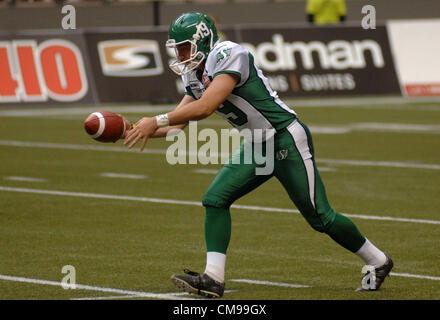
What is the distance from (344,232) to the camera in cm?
747

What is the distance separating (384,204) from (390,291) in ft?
13.2

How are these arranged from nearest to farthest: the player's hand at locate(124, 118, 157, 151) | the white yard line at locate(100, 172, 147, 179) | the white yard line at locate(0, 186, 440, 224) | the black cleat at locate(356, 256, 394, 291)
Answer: the player's hand at locate(124, 118, 157, 151) → the black cleat at locate(356, 256, 394, 291) → the white yard line at locate(0, 186, 440, 224) → the white yard line at locate(100, 172, 147, 179)

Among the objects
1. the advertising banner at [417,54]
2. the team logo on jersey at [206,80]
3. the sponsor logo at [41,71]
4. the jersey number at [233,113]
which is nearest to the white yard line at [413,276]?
the jersey number at [233,113]

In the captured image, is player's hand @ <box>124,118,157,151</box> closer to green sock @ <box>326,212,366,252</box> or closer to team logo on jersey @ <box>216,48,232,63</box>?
team logo on jersey @ <box>216,48,232,63</box>

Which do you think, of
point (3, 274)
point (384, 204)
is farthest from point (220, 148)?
point (3, 274)

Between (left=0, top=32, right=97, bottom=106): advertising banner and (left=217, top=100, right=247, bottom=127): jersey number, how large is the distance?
512 inches

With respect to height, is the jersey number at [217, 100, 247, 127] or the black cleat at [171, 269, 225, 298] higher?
the jersey number at [217, 100, 247, 127]

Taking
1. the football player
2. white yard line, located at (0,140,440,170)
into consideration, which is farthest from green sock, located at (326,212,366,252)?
white yard line, located at (0,140,440,170)

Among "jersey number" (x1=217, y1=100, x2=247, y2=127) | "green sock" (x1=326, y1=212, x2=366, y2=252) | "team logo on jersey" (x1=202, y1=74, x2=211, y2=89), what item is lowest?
"green sock" (x1=326, y1=212, x2=366, y2=252)

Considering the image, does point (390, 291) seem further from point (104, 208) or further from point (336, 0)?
point (336, 0)

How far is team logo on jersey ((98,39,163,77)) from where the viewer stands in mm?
21094

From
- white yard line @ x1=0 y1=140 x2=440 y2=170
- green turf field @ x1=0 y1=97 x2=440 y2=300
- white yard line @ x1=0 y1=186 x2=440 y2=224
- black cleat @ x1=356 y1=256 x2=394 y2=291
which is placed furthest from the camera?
white yard line @ x1=0 y1=140 x2=440 y2=170

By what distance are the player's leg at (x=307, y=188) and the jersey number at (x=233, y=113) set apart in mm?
285

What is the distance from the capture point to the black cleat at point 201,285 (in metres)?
7.25
